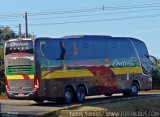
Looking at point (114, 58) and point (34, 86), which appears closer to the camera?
point (34, 86)

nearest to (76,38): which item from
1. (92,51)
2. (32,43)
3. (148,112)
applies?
(92,51)

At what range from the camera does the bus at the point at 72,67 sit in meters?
25.4

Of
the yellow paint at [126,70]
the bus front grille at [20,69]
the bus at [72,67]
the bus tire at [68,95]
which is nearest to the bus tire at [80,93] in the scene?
the bus at [72,67]

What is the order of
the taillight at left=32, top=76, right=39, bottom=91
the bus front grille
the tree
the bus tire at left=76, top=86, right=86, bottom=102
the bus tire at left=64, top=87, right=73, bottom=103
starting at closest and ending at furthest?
the taillight at left=32, top=76, right=39, bottom=91 < the bus front grille < the bus tire at left=64, top=87, right=73, bottom=103 < the bus tire at left=76, top=86, right=86, bottom=102 < the tree

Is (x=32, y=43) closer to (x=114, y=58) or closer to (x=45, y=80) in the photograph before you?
(x=45, y=80)

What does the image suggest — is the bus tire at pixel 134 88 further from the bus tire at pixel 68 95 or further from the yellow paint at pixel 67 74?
the bus tire at pixel 68 95

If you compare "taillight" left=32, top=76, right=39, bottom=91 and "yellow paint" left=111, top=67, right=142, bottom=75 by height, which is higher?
"yellow paint" left=111, top=67, right=142, bottom=75

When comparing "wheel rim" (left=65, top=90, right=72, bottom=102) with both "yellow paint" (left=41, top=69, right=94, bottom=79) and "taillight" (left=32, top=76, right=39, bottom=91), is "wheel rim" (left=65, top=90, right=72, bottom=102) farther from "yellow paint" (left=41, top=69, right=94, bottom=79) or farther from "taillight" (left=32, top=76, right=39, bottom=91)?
"taillight" (left=32, top=76, right=39, bottom=91)

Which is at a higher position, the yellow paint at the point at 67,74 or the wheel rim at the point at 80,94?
the yellow paint at the point at 67,74

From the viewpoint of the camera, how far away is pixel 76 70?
27203 mm

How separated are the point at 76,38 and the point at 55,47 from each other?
5.69 ft

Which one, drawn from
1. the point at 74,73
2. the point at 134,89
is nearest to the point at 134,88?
the point at 134,89

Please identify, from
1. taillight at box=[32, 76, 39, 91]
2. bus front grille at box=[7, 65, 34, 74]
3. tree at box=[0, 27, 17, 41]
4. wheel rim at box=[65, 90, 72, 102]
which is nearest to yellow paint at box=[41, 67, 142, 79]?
taillight at box=[32, 76, 39, 91]

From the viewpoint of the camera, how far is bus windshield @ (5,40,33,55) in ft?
83.1
